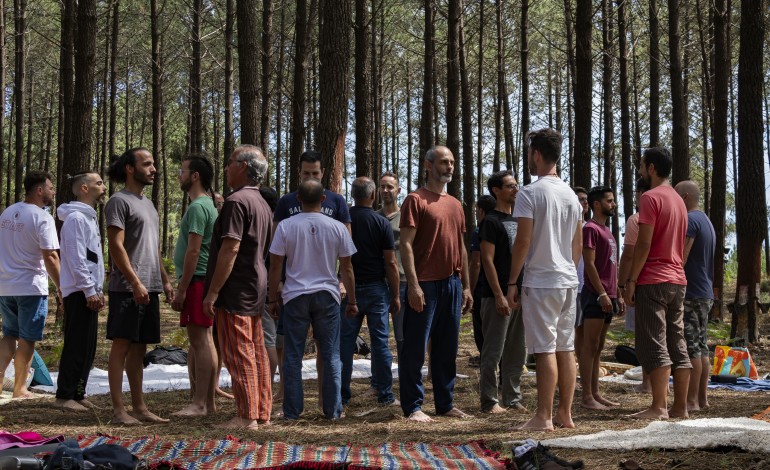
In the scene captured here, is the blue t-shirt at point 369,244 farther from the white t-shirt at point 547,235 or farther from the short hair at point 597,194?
the short hair at point 597,194

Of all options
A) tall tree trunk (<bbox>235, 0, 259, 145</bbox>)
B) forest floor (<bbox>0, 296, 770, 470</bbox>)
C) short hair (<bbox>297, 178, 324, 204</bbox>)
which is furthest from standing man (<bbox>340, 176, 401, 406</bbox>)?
tall tree trunk (<bbox>235, 0, 259, 145</bbox>)

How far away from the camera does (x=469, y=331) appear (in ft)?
55.9

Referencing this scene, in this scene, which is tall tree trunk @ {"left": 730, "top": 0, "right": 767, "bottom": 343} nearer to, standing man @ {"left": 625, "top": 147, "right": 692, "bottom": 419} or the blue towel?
the blue towel

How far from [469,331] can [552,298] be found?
10.8 metres

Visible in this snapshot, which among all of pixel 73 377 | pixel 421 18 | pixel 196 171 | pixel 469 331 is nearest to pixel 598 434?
pixel 196 171

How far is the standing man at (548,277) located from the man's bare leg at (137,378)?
2.88 m

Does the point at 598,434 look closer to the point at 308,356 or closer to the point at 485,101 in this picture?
the point at 308,356

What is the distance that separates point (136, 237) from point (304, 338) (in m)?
1.51

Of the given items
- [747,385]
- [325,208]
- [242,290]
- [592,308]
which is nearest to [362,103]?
[325,208]

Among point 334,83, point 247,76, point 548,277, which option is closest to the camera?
point 548,277

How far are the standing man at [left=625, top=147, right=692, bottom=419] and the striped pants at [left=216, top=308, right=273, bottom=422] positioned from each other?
2856mm

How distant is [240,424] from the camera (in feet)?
21.6

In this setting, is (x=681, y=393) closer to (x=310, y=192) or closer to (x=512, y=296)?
(x=512, y=296)

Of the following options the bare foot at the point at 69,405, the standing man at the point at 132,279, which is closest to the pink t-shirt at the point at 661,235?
the standing man at the point at 132,279
